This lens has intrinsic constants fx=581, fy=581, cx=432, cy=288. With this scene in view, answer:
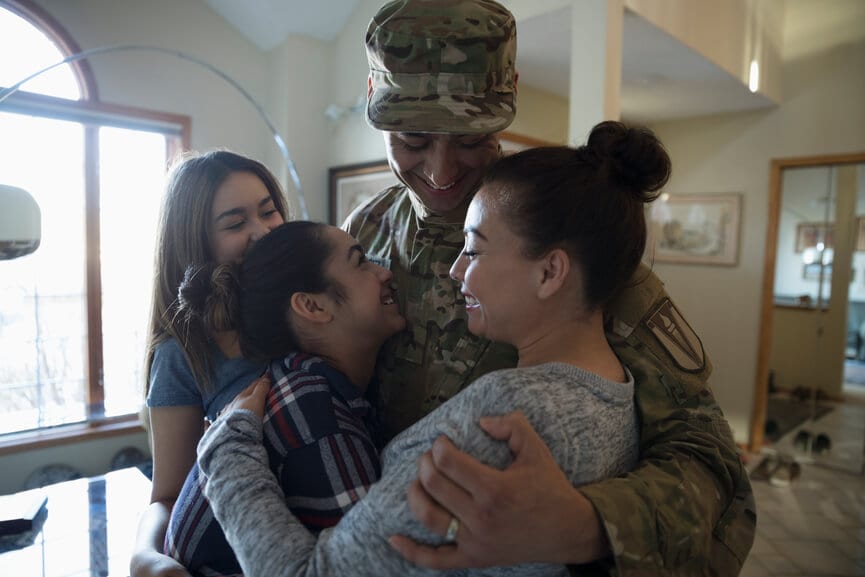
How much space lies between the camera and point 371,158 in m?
4.32

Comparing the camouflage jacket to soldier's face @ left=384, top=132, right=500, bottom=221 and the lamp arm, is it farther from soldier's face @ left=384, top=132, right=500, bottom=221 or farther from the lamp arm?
the lamp arm

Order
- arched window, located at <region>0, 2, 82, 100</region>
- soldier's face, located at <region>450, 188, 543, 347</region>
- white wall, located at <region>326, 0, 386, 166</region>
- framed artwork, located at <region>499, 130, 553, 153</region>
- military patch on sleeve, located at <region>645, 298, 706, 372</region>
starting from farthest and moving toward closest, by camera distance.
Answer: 1. white wall, located at <region>326, 0, 386, 166</region>
2. framed artwork, located at <region>499, 130, 553, 153</region>
3. arched window, located at <region>0, 2, 82, 100</region>
4. military patch on sleeve, located at <region>645, 298, 706, 372</region>
5. soldier's face, located at <region>450, 188, 543, 347</region>

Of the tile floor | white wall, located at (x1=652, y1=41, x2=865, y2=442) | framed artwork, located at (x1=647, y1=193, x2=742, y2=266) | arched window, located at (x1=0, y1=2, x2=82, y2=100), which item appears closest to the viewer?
the tile floor

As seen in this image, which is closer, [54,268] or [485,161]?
[485,161]

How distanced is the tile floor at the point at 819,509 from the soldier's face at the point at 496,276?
319 cm

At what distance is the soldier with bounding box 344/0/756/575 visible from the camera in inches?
26.9

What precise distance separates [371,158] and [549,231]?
360 cm

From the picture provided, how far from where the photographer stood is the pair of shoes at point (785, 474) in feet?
15.2

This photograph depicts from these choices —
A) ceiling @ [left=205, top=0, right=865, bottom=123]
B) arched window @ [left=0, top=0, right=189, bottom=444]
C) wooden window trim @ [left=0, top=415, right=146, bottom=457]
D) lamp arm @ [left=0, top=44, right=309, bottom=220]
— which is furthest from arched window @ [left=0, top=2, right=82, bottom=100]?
wooden window trim @ [left=0, top=415, right=146, bottom=457]

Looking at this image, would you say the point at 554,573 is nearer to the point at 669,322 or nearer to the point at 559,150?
the point at 669,322

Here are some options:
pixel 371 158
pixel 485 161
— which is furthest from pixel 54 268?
pixel 485 161

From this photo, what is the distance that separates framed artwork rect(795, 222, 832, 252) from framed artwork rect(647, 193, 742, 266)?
516 mm

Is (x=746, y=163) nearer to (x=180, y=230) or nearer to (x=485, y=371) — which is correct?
(x=485, y=371)

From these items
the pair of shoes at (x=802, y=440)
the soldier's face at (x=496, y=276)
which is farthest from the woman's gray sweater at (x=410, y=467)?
the pair of shoes at (x=802, y=440)
